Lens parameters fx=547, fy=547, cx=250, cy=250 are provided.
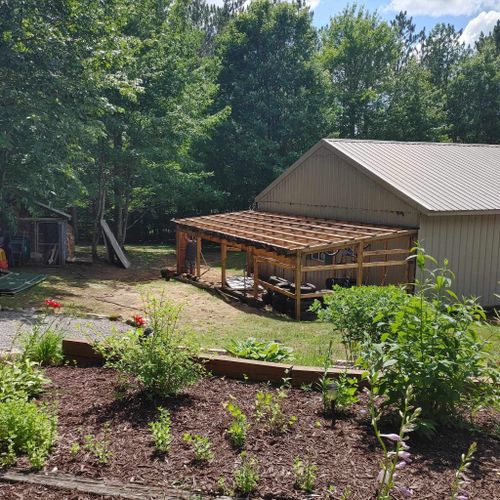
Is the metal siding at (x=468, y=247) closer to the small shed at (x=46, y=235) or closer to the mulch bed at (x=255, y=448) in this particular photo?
the mulch bed at (x=255, y=448)

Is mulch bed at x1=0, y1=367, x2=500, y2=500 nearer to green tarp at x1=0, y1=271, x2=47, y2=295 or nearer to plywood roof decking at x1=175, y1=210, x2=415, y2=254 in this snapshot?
plywood roof decking at x1=175, y1=210, x2=415, y2=254

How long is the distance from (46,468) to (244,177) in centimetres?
2672

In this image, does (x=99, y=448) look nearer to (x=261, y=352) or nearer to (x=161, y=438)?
(x=161, y=438)

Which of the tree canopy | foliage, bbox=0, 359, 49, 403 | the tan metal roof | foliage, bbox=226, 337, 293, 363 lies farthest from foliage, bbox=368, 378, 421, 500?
the tree canopy

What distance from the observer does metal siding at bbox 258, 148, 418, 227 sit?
1508 centimetres

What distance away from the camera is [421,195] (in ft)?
47.2

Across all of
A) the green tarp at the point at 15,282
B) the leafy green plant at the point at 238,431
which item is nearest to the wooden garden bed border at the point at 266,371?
the leafy green plant at the point at 238,431

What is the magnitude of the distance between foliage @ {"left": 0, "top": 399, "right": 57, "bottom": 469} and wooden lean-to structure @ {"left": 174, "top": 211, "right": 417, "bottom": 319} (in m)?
8.53

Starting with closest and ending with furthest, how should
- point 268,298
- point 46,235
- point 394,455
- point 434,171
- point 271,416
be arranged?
point 394,455 → point 271,416 → point 268,298 → point 434,171 → point 46,235

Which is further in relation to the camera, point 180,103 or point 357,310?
point 180,103

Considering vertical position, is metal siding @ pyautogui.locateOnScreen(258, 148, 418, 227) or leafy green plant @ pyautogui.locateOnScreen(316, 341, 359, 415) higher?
metal siding @ pyautogui.locateOnScreen(258, 148, 418, 227)

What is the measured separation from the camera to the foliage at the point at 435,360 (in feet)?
11.6

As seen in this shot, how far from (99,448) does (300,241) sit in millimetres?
10983

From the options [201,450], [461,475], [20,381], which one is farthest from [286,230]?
[461,475]
